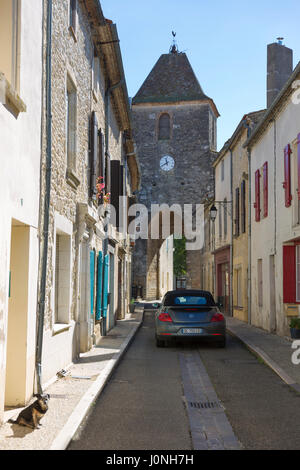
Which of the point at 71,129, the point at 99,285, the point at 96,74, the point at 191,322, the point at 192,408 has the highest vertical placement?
the point at 96,74

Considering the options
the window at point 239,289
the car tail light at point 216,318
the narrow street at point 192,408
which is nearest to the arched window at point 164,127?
the window at point 239,289

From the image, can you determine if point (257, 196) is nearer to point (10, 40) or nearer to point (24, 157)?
point (24, 157)

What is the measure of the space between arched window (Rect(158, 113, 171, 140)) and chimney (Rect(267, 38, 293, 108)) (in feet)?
67.9

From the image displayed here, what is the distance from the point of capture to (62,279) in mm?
9641

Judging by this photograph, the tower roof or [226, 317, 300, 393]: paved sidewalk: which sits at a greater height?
the tower roof

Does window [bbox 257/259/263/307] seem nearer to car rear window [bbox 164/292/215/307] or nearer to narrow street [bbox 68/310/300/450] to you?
car rear window [bbox 164/292/215/307]

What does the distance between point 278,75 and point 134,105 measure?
22.0 meters

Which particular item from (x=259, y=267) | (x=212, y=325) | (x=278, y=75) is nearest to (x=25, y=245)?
(x=212, y=325)

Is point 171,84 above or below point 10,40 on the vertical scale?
above

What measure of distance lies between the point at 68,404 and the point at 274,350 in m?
6.45

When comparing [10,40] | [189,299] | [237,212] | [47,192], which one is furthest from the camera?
[237,212]

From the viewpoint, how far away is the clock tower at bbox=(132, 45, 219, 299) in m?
40.0

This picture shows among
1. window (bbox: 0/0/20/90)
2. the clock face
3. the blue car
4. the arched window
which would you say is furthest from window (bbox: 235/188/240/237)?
the arched window

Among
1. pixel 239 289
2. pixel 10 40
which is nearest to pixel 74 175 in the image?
pixel 10 40
